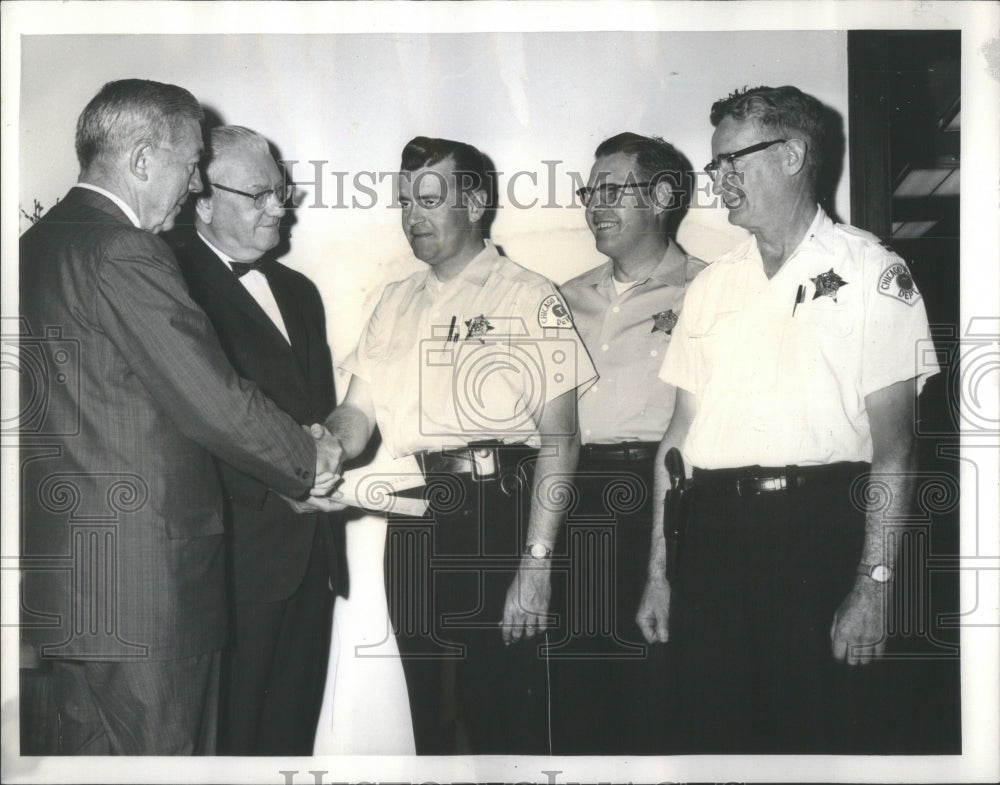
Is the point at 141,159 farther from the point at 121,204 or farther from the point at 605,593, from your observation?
the point at 605,593

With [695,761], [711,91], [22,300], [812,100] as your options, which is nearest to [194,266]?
[22,300]

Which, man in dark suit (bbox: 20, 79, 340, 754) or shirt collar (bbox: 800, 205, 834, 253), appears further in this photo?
shirt collar (bbox: 800, 205, 834, 253)

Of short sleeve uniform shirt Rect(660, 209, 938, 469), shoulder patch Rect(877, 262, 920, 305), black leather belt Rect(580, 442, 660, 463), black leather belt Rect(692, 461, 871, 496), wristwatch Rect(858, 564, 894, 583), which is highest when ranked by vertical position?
shoulder patch Rect(877, 262, 920, 305)

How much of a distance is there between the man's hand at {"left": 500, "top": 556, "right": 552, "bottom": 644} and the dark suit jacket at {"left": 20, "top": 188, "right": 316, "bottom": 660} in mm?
619

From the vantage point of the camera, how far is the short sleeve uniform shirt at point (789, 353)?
2.67 meters

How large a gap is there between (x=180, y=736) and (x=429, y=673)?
67cm

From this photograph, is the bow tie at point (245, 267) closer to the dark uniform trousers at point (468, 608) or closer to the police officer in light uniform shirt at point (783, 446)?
the dark uniform trousers at point (468, 608)

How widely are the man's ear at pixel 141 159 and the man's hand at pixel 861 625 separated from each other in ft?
7.16

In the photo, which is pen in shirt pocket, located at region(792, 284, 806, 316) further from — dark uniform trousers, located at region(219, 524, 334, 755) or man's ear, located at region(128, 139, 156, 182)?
man's ear, located at region(128, 139, 156, 182)

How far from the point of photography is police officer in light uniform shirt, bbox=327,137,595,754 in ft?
8.80

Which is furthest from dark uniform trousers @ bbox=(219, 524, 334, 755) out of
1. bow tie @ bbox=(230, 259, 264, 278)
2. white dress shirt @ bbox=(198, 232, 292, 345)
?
bow tie @ bbox=(230, 259, 264, 278)

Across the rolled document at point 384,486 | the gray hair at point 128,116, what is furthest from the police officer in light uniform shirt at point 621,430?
the gray hair at point 128,116

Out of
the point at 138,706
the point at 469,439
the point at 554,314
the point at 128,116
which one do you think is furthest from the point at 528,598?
the point at 128,116

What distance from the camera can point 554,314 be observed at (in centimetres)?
270
